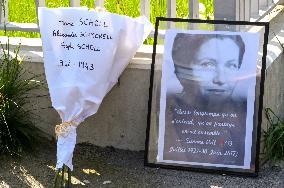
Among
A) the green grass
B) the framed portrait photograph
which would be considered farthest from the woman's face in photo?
the green grass

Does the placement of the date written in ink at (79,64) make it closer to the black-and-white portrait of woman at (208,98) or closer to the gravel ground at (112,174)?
the black-and-white portrait of woman at (208,98)

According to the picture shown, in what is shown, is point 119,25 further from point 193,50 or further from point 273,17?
point 273,17

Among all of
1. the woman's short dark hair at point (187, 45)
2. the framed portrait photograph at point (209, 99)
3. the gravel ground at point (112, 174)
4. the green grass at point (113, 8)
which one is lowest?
the gravel ground at point (112, 174)

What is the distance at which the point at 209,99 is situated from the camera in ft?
14.8

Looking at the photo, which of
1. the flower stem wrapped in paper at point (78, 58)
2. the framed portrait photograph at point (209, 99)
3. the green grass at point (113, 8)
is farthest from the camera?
the green grass at point (113, 8)

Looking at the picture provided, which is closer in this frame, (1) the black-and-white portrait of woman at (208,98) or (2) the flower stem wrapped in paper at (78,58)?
(2) the flower stem wrapped in paper at (78,58)

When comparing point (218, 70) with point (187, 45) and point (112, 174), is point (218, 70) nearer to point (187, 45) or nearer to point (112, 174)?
point (187, 45)

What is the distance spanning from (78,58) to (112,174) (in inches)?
29.3

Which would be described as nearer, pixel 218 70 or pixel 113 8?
pixel 218 70

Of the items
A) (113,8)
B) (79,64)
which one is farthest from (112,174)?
(113,8)

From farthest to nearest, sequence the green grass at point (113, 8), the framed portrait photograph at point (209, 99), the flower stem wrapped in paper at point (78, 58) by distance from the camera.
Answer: the green grass at point (113, 8) → the framed portrait photograph at point (209, 99) → the flower stem wrapped in paper at point (78, 58)

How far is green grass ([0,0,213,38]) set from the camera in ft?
18.3

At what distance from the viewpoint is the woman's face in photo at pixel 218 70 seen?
4.49m

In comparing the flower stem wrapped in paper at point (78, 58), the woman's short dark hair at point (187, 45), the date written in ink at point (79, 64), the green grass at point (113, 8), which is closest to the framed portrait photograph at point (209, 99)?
the woman's short dark hair at point (187, 45)
